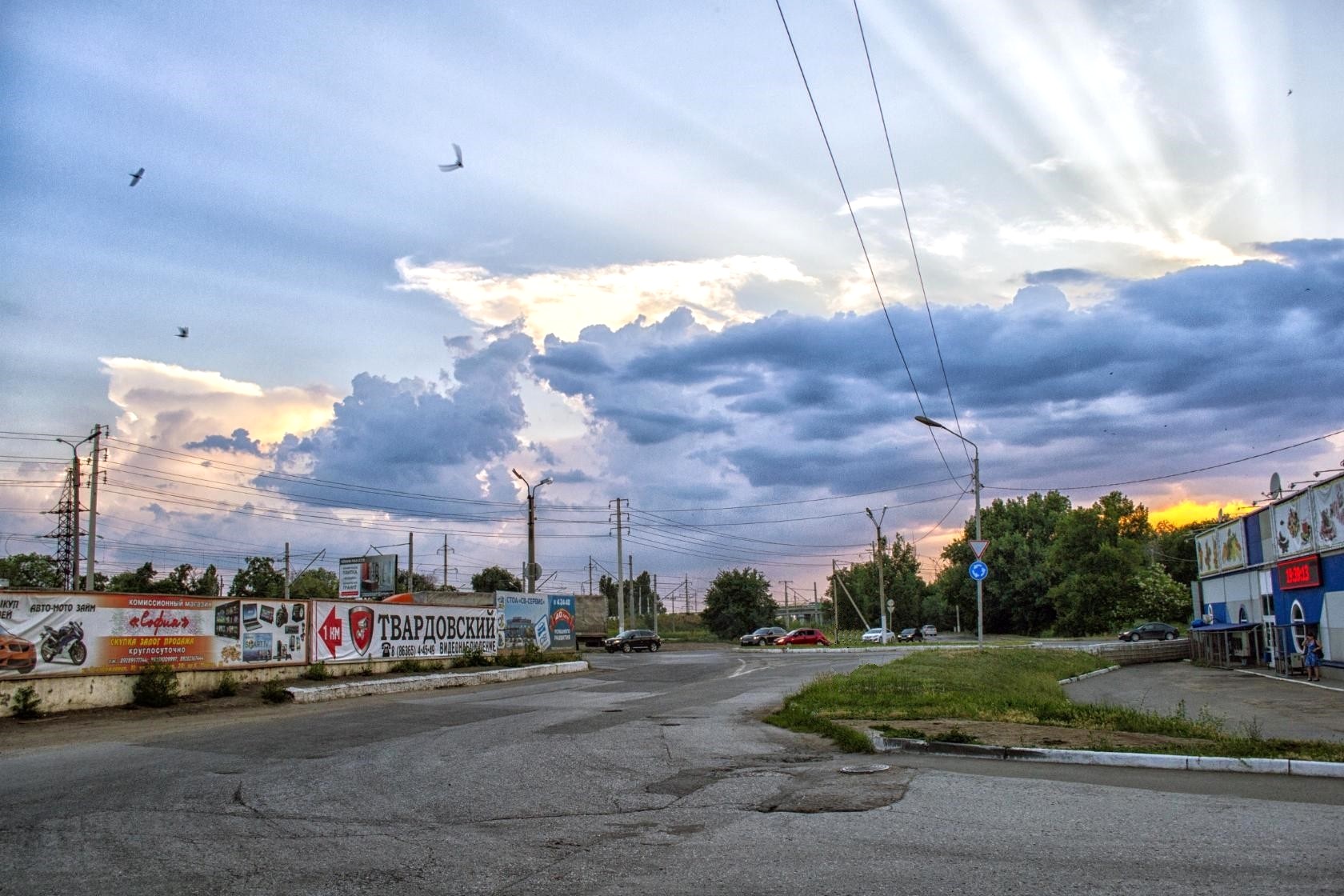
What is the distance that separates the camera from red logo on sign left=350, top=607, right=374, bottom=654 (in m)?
28.1

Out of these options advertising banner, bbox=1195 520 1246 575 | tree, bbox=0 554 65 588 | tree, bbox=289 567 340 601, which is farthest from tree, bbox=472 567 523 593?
advertising banner, bbox=1195 520 1246 575

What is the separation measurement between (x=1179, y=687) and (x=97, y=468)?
52484 millimetres

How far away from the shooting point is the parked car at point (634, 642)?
187 ft

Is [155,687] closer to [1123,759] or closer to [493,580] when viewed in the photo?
[1123,759]

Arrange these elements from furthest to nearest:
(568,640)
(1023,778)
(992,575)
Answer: (992,575)
(568,640)
(1023,778)

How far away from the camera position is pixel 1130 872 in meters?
6.17

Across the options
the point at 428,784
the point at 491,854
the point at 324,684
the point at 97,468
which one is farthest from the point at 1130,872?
the point at 97,468

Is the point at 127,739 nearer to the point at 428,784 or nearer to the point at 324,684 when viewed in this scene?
the point at 428,784

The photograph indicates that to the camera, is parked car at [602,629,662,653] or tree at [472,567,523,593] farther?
tree at [472,567,523,593]

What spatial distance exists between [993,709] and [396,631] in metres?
19.8

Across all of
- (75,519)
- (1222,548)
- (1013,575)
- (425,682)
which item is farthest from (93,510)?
(1013,575)

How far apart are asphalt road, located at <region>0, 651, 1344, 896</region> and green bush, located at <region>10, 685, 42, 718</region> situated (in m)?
3.63

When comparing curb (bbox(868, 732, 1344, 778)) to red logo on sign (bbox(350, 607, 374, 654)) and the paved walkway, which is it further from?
red logo on sign (bbox(350, 607, 374, 654))

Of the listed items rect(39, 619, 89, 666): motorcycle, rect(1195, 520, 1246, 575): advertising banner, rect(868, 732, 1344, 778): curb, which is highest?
rect(1195, 520, 1246, 575): advertising banner
